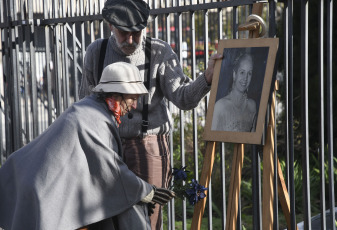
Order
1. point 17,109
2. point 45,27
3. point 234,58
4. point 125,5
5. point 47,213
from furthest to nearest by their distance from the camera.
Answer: point 17,109, point 45,27, point 125,5, point 234,58, point 47,213

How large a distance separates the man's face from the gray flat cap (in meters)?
0.06

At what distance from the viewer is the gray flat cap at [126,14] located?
3.50 m

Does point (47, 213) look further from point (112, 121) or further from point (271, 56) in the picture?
point (271, 56)

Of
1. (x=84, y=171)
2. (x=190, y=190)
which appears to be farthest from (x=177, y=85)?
(x=84, y=171)

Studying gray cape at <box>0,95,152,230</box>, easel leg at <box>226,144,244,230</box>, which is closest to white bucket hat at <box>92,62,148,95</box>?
gray cape at <box>0,95,152,230</box>

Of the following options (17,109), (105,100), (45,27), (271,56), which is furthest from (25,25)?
(271,56)

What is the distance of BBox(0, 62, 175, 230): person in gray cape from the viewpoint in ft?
10.1

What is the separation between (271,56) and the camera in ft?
10.5

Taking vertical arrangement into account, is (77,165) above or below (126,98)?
below

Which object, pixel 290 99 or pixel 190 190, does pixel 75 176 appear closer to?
pixel 190 190

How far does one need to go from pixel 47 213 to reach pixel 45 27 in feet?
8.41

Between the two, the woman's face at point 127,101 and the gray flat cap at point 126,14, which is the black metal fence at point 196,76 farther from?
the woman's face at point 127,101

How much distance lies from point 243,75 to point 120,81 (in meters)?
0.69

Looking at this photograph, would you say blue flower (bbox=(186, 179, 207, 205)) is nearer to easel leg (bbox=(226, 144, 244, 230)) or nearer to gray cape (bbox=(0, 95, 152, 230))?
easel leg (bbox=(226, 144, 244, 230))
